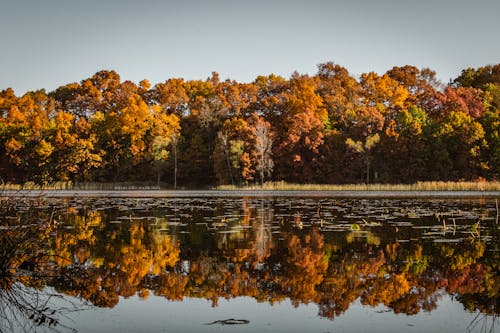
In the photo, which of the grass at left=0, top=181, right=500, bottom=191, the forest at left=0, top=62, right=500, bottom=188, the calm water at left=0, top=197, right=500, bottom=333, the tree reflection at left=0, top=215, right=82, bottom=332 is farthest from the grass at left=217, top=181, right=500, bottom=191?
the tree reflection at left=0, top=215, right=82, bottom=332

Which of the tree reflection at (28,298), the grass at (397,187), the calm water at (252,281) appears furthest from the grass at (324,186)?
the tree reflection at (28,298)

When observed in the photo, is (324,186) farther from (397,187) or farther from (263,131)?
(263,131)

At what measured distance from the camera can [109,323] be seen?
6664 mm

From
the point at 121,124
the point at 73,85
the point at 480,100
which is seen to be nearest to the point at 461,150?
the point at 480,100

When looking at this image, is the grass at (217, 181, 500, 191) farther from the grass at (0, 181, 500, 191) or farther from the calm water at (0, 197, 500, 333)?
the calm water at (0, 197, 500, 333)

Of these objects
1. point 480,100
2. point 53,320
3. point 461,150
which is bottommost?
point 53,320

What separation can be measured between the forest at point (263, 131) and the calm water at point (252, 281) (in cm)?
5519

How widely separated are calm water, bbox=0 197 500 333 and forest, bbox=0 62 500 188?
55188 mm

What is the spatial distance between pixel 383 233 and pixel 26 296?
997 centimetres

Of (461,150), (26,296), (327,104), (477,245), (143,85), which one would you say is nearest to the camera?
(26,296)

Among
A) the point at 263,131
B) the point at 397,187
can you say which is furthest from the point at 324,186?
the point at 263,131

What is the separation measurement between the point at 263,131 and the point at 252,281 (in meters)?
64.0

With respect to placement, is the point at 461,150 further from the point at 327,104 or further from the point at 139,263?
the point at 139,263

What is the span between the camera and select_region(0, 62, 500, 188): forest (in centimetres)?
6831
